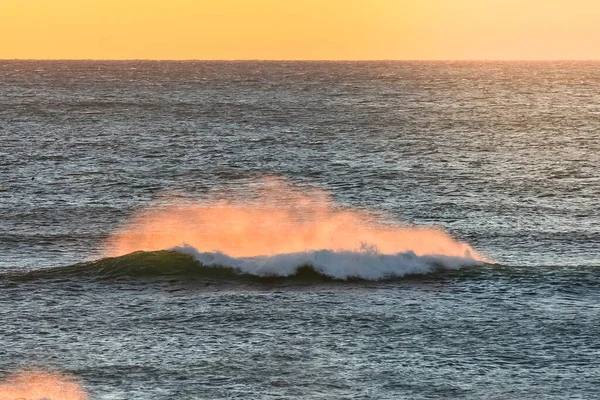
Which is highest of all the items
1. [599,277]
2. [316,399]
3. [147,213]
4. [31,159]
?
[31,159]

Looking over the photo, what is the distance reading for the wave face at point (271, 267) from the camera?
44.1m

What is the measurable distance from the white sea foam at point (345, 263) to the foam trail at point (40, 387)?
15.6 meters

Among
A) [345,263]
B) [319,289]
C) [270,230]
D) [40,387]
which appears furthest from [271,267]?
[40,387]

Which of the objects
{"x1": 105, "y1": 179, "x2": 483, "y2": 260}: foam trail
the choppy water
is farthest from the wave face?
{"x1": 105, "y1": 179, "x2": 483, "y2": 260}: foam trail

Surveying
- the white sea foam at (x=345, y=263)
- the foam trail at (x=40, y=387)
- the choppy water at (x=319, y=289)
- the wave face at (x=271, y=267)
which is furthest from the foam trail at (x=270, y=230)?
the foam trail at (x=40, y=387)

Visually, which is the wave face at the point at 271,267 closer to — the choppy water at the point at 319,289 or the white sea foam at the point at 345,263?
the white sea foam at the point at 345,263

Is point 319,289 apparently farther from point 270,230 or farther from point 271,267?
point 270,230

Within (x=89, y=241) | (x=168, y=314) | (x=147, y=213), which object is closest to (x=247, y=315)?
(x=168, y=314)

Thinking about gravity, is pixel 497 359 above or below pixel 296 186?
below

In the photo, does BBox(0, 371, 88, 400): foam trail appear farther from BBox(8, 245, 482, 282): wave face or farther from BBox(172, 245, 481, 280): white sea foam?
BBox(172, 245, 481, 280): white sea foam

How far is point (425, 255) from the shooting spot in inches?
1828

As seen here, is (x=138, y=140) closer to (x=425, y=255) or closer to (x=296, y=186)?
(x=296, y=186)

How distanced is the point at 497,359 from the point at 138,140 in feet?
266

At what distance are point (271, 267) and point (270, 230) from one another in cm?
1105
